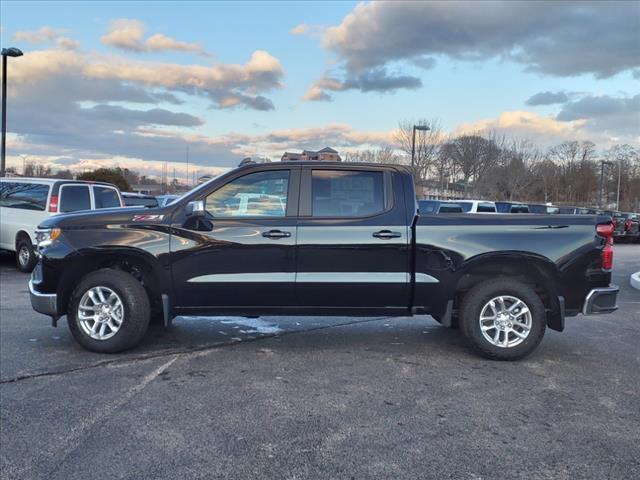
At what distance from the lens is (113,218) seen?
5.34 meters

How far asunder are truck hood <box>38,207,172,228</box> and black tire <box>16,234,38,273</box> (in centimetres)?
674

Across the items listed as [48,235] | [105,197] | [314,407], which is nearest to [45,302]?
[48,235]

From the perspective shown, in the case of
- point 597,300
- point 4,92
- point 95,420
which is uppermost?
point 4,92

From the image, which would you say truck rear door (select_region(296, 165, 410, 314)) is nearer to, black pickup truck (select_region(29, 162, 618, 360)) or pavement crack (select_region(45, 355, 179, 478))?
black pickup truck (select_region(29, 162, 618, 360))

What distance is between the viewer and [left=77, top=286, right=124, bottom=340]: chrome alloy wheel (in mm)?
5316

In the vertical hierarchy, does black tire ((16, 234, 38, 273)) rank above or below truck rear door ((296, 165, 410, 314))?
below

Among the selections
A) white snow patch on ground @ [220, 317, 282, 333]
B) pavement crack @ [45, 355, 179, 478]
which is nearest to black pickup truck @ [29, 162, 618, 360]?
pavement crack @ [45, 355, 179, 478]

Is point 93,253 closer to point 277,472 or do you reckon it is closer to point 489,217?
point 277,472

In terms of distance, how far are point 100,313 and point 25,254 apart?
7.38m

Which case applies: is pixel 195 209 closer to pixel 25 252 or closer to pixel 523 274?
pixel 523 274

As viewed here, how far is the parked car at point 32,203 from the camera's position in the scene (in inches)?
436

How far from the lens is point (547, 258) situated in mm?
5258

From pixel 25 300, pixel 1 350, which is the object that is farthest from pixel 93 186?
pixel 1 350

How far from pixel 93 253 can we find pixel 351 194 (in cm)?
260
